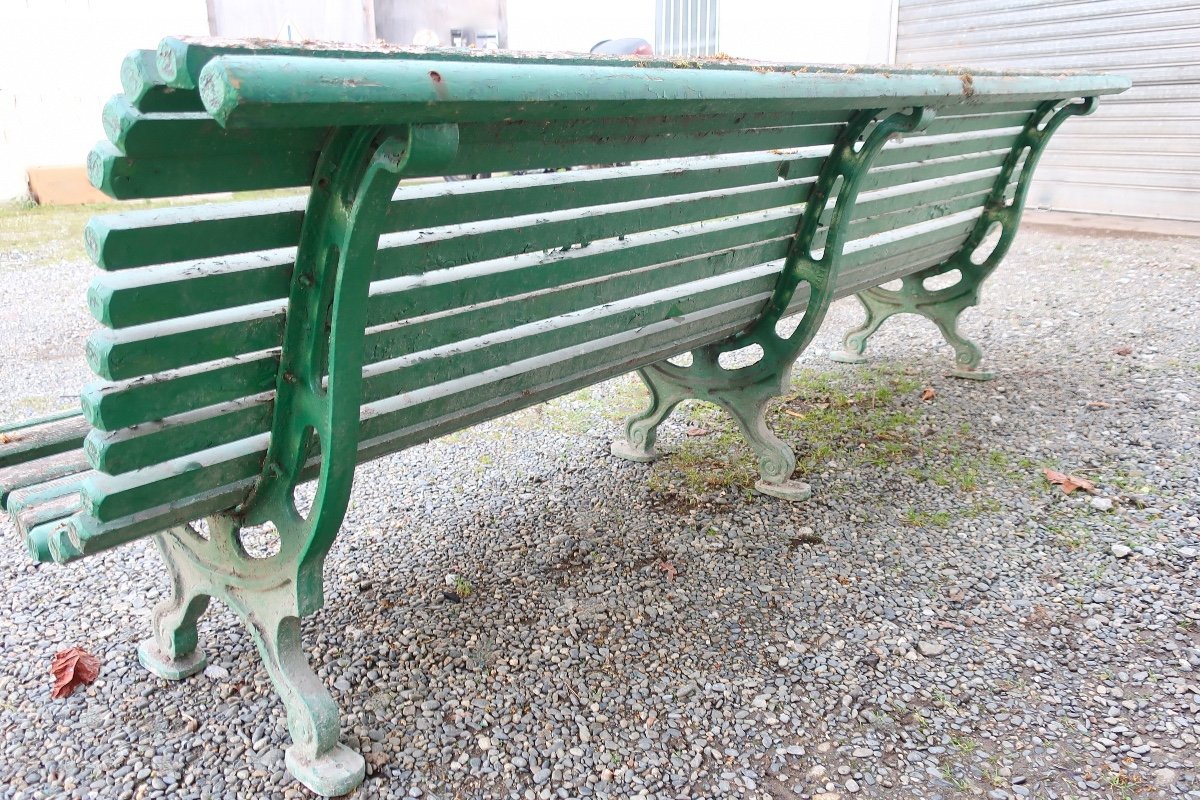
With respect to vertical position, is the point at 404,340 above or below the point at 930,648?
above

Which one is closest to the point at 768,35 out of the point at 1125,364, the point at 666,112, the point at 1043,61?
the point at 1043,61

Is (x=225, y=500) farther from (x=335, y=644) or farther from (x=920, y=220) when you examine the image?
(x=920, y=220)

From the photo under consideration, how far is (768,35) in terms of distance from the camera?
37.9 feet

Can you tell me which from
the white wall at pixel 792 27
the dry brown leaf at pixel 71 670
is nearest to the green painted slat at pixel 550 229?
the dry brown leaf at pixel 71 670

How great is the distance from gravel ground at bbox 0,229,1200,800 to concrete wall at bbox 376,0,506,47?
18.4 metres

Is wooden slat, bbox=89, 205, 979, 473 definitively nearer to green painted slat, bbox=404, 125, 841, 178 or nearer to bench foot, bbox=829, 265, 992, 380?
green painted slat, bbox=404, 125, 841, 178

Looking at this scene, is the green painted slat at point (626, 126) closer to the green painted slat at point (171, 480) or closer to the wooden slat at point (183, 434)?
the wooden slat at point (183, 434)

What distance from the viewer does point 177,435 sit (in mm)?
1790

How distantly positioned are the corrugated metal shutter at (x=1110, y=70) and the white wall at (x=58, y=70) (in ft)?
34.3

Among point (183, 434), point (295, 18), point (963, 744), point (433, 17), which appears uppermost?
point (433, 17)

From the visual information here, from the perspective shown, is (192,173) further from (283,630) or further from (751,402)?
(751,402)

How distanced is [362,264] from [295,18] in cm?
1994

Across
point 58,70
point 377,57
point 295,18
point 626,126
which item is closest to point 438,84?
point 377,57

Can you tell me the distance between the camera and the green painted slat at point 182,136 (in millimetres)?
1379
